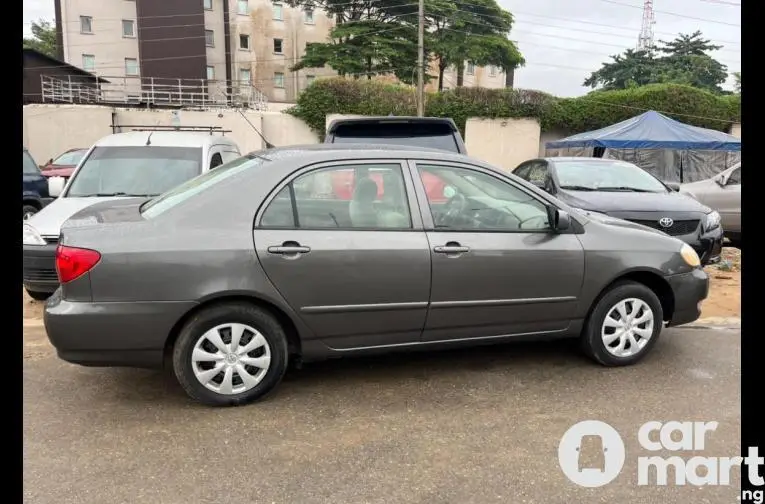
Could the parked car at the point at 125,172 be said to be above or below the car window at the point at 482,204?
above

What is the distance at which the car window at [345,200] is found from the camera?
3.54 metres

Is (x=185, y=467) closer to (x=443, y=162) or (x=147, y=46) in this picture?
(x=443, y=162)

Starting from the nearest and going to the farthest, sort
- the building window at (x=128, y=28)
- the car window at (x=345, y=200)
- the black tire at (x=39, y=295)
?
1. the car window at (x=345, y=200)
2. the black tire at (x=39, y=295)
3. the building window at (x=128, y=28)

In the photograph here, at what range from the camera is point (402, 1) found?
1305 inches

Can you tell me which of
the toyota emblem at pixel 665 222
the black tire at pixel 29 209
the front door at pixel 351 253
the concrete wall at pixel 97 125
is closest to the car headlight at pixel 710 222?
the toyota emblem at pixel 665 222

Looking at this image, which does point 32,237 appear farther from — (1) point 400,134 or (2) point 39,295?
(1) point 400,134

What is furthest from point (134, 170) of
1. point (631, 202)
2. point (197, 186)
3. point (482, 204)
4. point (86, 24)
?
point (86, 24)

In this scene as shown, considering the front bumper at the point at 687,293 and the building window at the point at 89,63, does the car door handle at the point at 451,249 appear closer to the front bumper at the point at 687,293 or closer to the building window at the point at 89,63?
the front bumper at the point at 687,293

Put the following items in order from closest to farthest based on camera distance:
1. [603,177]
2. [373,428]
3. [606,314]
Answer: [373,428]
[606,314]
[603,177]

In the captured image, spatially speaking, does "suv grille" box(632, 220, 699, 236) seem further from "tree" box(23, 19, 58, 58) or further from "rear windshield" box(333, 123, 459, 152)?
"tree" box(23, 19, 58, 58)

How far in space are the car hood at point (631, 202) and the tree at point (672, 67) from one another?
137ft

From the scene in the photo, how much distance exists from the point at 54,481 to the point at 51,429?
0.60m

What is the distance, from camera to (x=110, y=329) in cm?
325

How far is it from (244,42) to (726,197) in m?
43.7
